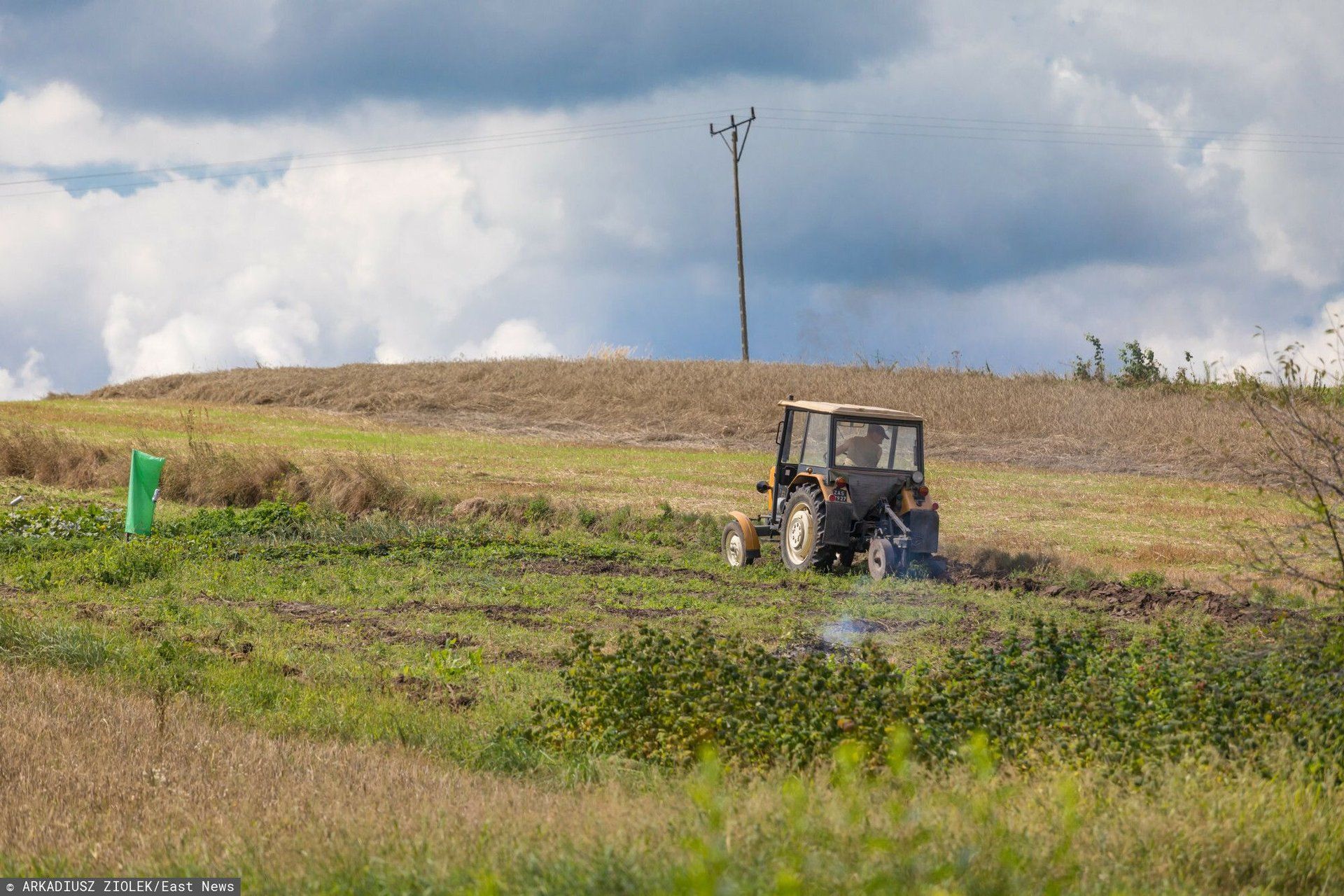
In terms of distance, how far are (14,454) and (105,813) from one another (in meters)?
21.6

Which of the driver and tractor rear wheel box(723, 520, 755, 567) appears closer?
the driver

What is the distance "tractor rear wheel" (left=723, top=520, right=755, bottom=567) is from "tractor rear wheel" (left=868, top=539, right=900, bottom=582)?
1792 mm

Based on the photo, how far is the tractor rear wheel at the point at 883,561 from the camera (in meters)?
13.7

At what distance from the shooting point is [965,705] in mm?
6805

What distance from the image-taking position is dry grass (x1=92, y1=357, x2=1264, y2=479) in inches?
1377

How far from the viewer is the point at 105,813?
5.71m

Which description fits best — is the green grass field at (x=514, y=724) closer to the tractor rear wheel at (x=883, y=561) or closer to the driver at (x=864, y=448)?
the tractor rear wheel at (x=883, y=561)

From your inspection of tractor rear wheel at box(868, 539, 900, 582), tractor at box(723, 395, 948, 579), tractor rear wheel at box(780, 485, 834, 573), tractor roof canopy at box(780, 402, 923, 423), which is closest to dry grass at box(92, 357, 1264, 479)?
tractor roof canopy at box(780, 402, 923, 423)

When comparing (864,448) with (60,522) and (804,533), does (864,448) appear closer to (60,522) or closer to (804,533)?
(804,533)

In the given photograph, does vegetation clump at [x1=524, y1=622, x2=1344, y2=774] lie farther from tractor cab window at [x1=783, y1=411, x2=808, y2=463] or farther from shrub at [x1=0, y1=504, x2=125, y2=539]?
shrub at [x1=0, y1=504, x2=125, y2=539]

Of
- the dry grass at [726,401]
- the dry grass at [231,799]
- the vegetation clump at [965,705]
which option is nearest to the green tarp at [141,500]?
the dry grass at [231,799]

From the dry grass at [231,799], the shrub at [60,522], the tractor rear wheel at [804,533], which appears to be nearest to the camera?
the dry grass at [231,799]

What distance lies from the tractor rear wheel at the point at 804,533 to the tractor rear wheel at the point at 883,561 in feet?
2.00

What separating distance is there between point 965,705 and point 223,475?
57.3ft
